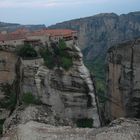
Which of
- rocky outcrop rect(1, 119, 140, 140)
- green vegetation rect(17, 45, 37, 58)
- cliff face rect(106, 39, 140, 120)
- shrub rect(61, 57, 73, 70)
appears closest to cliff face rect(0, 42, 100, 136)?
shrub rect(61, 57, 73, 70)

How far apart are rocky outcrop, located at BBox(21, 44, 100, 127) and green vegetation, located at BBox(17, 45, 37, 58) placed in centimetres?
108

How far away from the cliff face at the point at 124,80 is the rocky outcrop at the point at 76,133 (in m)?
17.3

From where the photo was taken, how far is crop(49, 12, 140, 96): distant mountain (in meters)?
109

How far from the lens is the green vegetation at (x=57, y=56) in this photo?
41219 millimetres

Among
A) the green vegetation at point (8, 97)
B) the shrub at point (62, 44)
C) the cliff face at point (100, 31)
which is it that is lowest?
the cliff face at point (100, 31)

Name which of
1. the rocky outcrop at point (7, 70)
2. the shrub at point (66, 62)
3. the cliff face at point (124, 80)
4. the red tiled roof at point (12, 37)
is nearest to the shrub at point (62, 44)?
the shrub at point (66, 62)

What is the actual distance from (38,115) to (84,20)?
284ft

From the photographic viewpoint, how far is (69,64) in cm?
4122

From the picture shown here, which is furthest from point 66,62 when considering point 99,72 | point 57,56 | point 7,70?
point 99,72

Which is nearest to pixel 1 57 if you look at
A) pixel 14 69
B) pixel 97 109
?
pixel 14 69

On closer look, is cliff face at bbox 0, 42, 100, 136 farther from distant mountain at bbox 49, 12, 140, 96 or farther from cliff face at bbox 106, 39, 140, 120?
distant mountain at bbox 49, 12, 140, 96

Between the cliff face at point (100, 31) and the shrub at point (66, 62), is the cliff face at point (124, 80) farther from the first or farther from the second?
→ the cliff face at point (100, 31)

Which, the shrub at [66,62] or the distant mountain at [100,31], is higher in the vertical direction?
the shrub at [66,62]

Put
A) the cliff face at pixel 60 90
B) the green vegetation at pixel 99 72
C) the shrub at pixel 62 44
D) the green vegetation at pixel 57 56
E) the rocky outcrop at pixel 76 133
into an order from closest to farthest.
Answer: the rocky outcrop at pixel 76 133, the cliff face at pixel 60 90, the green vegetation at pixel 57 56, the shrub at pixel 62 44, the green vegetation at pixel 99 72
